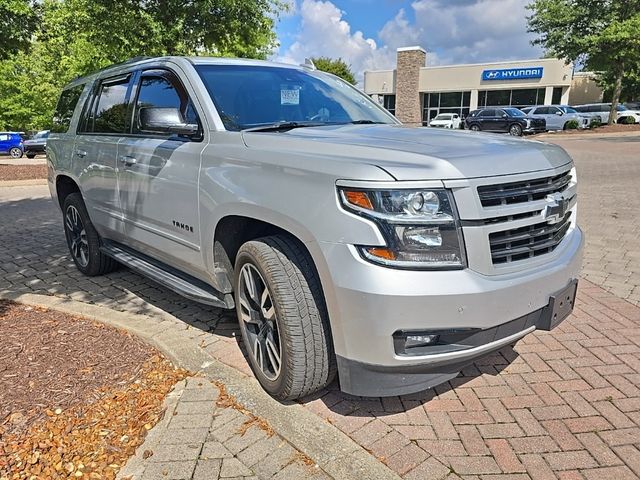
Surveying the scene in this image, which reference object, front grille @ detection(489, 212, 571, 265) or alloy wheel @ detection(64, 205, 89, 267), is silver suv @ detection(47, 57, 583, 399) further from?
alloy wheel @ detection(64, 205, 89, 267)

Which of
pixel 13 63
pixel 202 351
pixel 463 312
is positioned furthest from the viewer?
pixel 13 63

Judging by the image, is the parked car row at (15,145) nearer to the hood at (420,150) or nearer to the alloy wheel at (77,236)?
the alloy wheel at (77,236)

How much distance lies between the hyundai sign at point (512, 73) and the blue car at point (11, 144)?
35.4 m

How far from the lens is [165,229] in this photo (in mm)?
3611

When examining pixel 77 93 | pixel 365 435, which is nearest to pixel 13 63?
pixel 77 93

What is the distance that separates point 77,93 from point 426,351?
476 cm

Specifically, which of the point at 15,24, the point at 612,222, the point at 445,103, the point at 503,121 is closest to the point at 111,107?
the point at 612,222

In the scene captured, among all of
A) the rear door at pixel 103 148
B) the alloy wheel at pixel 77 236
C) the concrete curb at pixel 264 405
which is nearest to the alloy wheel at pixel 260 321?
the concrete curb at pixel 264 405

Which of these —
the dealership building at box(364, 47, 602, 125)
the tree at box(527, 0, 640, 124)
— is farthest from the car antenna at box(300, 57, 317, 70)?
the dealership building at box(364, 47, 602, 125)

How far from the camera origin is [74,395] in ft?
9.45

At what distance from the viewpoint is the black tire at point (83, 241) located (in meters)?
4.91

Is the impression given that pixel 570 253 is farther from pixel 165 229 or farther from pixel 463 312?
pixel 165 229

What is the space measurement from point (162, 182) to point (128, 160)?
60 cm

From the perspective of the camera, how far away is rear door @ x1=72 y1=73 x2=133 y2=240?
4219 mm
